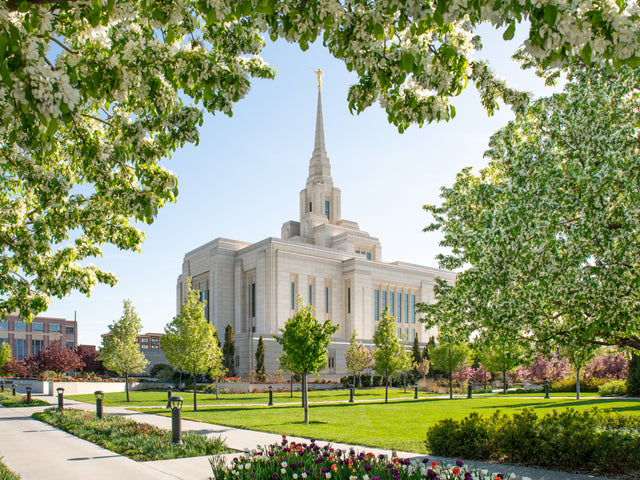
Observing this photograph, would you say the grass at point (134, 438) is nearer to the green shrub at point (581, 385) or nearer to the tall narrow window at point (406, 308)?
the green shrub at point (581, 385)

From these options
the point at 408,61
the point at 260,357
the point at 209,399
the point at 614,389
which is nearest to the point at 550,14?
the point at 408,61

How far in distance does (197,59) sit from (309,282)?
55656 mm

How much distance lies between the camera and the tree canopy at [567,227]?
9.09m

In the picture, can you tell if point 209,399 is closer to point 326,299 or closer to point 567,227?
point 567,227

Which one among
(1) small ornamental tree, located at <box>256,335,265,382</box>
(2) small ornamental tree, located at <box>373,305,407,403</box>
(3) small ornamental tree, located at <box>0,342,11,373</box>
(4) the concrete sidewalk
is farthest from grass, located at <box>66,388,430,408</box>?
(3) small ornamental tree, located at <box>0,342,11,373</box>

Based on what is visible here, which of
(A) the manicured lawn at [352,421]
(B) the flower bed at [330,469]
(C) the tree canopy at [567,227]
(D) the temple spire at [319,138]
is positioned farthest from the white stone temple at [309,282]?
(B) the flower bed at [330,469]

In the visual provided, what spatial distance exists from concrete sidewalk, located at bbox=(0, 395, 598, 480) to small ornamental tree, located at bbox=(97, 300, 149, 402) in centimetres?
1607

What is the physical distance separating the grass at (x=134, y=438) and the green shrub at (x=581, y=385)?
31.0m

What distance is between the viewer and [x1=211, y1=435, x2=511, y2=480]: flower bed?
6.46m

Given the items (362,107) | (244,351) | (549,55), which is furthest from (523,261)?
(244,351)

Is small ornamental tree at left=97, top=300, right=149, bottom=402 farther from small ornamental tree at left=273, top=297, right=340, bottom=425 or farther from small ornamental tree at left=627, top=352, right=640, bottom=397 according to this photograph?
small ornamental tree at left=627, top=352, right=640, bottom=397

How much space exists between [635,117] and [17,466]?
544 inches

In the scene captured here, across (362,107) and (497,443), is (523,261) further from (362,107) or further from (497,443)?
(362,107)

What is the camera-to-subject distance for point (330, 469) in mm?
7176
